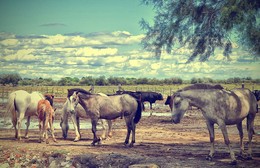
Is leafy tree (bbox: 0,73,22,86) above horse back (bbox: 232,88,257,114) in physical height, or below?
above

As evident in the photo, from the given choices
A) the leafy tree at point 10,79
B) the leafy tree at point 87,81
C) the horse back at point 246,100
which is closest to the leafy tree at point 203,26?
the horse back at point 246,100

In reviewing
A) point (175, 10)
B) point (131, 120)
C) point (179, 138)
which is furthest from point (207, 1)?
point (179, 138)

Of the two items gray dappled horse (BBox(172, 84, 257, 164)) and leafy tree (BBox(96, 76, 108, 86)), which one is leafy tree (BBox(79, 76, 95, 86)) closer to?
leafy tree (BBox(96, 76, 108, 86))

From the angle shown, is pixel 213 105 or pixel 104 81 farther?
pixel 104 81

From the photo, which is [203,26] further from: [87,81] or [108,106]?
[87,81]

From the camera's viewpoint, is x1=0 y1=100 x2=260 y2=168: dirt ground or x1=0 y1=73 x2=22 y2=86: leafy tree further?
x1=0 y1=73 x2=22 y2=86: leafy tree

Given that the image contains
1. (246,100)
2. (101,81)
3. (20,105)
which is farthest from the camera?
(101,81)

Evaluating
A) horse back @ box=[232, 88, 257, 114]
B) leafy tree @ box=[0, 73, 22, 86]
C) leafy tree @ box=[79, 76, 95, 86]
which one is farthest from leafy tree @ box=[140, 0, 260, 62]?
leafy tree @ box=[79, 76, 95, 86]

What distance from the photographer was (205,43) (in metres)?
14.1

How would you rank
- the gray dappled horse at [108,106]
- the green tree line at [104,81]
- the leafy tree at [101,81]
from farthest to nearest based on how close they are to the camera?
1. the leafy tree at [101,81]
2. the green tree line at [104,81]
3. the gray dappled horse at [108,106]

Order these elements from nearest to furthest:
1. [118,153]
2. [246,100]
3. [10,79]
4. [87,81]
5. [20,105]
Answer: [246,100], [118,153], [20,105], [10,79], [87,81]

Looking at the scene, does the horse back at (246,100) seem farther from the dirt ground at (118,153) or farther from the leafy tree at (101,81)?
the leafy tree at (101,81)

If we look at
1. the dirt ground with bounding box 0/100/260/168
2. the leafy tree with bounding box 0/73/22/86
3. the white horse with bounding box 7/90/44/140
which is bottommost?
the dirt ground with bounding box 0/100/260/168

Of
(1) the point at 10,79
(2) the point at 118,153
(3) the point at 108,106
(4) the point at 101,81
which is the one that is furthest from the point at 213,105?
(4) the point at 101,81
